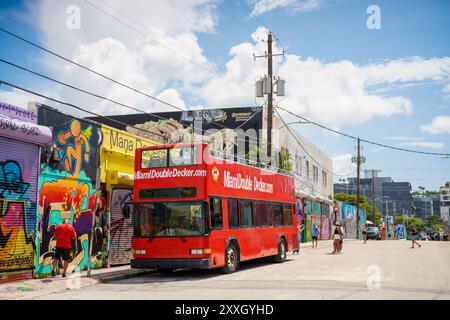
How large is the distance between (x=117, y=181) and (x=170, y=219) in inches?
170

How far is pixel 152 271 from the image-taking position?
17297mm

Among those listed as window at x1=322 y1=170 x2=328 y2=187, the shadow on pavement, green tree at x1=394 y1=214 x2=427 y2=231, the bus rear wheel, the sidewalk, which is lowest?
green tree at x1=394 y1=214 x2=427 y2=231

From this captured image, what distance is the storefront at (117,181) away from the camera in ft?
61.9

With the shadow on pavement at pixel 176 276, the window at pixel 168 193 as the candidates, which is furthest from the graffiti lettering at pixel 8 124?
the shadow on pavement at pixel 176 276

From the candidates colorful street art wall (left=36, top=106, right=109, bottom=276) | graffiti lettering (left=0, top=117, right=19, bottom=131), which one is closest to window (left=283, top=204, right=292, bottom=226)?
colorful street art wall (left=36, top=106, right=109, bottom=276)

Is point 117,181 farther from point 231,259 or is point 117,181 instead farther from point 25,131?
point 231,259

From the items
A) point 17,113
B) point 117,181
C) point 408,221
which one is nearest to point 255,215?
point 117,181

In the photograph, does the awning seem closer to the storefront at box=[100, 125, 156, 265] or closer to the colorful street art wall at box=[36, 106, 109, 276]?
the colorful street art wall at box=[36, 106, 109, 276]

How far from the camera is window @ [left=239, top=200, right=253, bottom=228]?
57.3 feet

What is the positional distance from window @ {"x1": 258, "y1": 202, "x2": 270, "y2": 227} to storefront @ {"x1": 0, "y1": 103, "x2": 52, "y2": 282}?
7991 millimetres

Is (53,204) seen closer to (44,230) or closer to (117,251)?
(44,230)

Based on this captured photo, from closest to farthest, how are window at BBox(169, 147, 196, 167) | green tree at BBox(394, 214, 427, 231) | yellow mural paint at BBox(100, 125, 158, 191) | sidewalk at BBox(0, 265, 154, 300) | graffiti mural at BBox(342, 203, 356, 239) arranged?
sidewalk at BBox(0, 265, 154, 300) < window at BBox(169, 147, 196, 167) < yellow mural paint at BBox(100, 125, 158, 191) < graffiti mural at BBox(342, 203, 356, 239) < green tree at BBox(394, 214, 427, 231)
